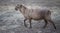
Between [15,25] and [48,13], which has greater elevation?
[48,13]

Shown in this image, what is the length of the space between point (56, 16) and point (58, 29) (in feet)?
5.65

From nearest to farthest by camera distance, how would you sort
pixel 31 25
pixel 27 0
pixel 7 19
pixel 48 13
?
1. pixel 48 13
2. pixel 31 25
3. pixel 7 19
4. pixel 27 0

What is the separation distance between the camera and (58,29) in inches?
216

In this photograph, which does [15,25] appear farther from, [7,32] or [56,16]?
[56,16]

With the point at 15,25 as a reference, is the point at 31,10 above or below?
above

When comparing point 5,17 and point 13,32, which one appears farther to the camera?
point 5,17

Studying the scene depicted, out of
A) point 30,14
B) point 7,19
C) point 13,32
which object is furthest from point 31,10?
point 7,19

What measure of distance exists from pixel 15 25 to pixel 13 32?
0.78m

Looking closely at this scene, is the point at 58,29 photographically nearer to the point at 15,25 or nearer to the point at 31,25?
the point at 31,25

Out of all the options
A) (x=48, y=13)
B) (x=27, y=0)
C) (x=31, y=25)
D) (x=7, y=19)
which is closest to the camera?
(x=48, y=13)

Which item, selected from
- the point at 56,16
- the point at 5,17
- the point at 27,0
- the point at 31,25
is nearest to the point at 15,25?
the point at 31,25

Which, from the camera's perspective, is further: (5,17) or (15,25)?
(5,17)

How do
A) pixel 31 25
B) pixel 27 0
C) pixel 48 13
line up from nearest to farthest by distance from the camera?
pixel 48 13, pixel 31 25, pixel 27 0

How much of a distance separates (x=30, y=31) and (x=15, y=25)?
93 centimetres
